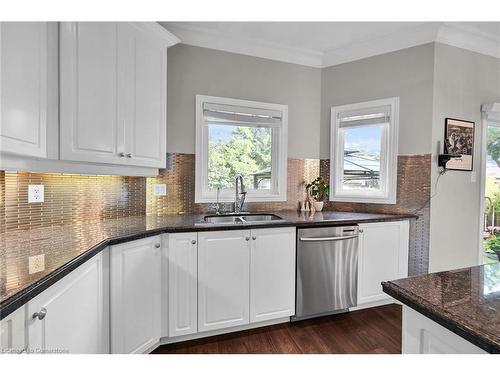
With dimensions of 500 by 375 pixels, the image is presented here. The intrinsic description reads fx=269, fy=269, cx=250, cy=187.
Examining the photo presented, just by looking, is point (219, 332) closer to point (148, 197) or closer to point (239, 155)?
point (148, 197)

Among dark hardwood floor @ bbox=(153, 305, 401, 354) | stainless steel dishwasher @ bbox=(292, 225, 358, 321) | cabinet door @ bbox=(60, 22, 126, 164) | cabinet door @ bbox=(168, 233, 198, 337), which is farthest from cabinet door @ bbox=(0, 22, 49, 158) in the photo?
stainless steel dishwasher @ bbox=(292, 225, 358, 321)

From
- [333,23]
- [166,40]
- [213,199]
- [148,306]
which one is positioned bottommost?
[148,306]

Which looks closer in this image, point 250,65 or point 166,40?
point 166,40

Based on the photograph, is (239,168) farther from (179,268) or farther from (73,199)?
(73,199)

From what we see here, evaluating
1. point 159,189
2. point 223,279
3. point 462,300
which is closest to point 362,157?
point 223,279

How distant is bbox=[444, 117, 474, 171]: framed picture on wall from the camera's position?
2.60 metres

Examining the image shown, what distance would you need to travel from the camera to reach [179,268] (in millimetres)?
1915

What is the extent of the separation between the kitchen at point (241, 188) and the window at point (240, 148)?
17 millimetres

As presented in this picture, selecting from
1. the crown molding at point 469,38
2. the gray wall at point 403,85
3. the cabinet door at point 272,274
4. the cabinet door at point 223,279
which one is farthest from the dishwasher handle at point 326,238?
the crown molding at point 469,38

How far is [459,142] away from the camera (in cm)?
264

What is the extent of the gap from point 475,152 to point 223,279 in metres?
2.80
